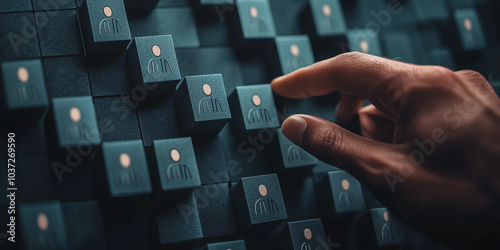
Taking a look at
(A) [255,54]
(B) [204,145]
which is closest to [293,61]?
(A) [255,54]

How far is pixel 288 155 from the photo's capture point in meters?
0.85

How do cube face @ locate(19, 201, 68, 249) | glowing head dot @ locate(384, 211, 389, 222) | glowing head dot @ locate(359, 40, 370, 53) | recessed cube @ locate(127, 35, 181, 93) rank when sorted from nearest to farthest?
1. cube face @ locate(19, 201, 68, 249)
2. recessed cube @ locate(127, 35, 181, 93)
3. glowing head dot @ locate(384, 211, 389, 222)
4. glowing head dot @ locate(359, 40, 370, 53)

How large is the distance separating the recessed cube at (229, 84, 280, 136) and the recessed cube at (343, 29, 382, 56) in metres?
0.21

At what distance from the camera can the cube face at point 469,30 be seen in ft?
3.47

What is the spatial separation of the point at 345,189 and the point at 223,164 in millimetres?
204

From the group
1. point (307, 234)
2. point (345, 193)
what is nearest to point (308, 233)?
point (307, 234)

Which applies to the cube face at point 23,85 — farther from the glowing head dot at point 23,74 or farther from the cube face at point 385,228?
the cube face at point 385,228

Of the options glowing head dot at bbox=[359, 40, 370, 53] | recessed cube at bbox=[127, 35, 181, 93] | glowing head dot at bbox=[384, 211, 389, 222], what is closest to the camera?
recessed cube at bbox=[127, 35, 181, 93]

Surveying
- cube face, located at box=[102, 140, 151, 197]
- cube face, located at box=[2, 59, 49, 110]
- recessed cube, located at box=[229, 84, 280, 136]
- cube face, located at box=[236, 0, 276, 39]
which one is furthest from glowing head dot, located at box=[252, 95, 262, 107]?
cube face, located at box=[2, 59, 49, 110]

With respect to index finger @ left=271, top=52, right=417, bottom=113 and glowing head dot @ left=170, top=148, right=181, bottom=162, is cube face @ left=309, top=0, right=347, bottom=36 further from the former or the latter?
glowing head dot @ left=170, top=148, right=181, bottom=162

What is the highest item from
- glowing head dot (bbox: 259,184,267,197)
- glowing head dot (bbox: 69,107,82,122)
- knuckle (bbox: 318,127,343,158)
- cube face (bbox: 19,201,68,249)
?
glowing head dot (bbox: 69,107,82,122)

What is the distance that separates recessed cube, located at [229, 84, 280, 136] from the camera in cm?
83

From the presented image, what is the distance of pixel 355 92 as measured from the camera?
2.74 ft

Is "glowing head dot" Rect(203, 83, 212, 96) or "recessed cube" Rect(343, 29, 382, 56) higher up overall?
"recessed cube" Rect(343, 29, 382, 56)
